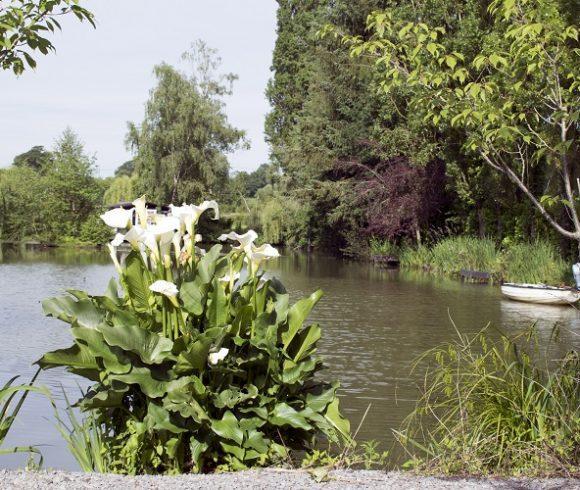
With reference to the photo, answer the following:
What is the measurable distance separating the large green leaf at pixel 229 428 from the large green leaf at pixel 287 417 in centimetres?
25

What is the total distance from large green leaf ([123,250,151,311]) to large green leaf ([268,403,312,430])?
3.31 ft

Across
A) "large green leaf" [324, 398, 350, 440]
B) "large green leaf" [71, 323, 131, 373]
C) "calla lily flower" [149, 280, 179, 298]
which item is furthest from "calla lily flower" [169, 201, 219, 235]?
"large green leaf" [324, 398, 350, 440]

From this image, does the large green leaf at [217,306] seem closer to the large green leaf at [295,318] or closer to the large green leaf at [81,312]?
the large green leaf at [295,318]

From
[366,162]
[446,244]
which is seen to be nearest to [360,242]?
[366,162]

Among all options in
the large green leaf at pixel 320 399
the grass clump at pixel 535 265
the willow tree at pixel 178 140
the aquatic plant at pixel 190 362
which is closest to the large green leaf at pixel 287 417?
the aquatic plant at pixel 190 362

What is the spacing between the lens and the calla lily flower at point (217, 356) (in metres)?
4.69

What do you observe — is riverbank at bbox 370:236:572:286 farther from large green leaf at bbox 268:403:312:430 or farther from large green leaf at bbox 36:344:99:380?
large green leaf at bbox 36:344:99:380

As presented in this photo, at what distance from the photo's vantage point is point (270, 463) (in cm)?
486

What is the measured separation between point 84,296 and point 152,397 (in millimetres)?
868

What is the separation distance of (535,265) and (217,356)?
1840cm

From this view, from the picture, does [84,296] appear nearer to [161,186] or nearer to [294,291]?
[294,291]

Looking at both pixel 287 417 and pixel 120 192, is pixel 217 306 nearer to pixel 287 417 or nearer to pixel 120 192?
pixel 287 417

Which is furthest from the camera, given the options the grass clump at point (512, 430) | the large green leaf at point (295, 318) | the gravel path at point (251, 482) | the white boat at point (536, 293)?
the white boat at point (536, 293)

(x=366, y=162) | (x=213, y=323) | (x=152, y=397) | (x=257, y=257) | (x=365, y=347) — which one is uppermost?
(x=366, y=162)
